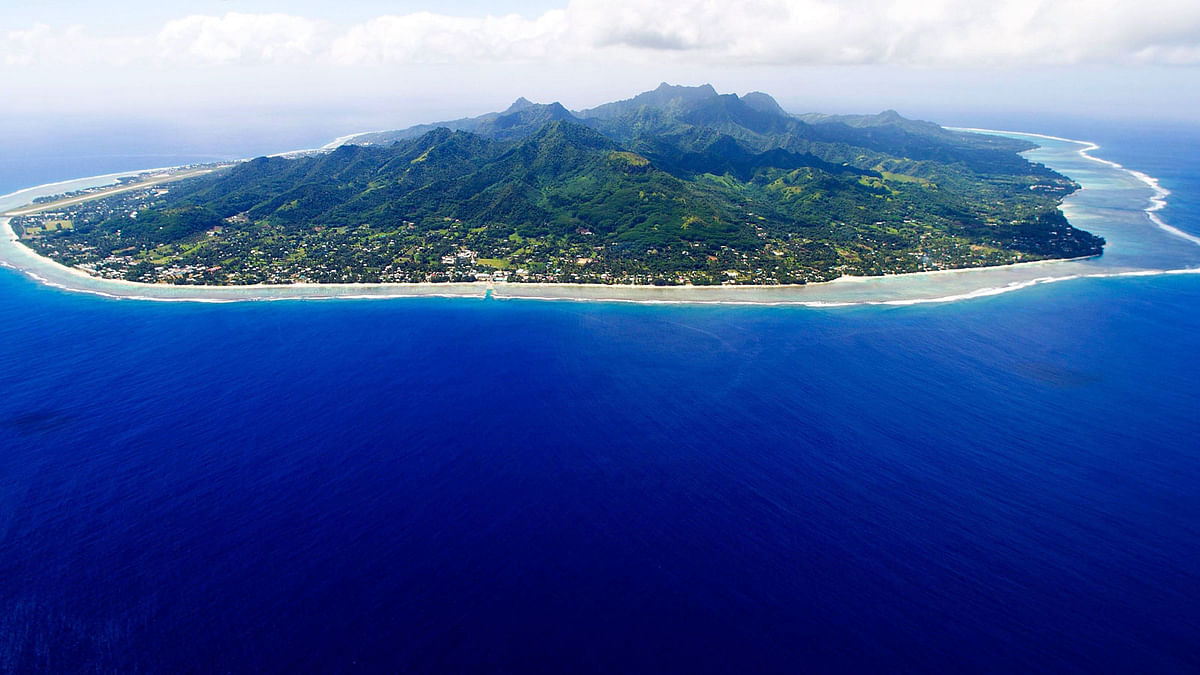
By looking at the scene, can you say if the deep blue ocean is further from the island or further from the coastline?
the island

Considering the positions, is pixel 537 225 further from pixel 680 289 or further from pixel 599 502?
pixel 599 502

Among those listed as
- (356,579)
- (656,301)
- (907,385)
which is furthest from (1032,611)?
(656,301)

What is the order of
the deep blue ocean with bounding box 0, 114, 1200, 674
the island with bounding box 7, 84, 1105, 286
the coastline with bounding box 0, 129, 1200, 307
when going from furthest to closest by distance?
the island with bounding box 7, 84, 1105, 286 → the coastline with bounding box 0, 129, 1200, 307 → the deep blue ocean with bounding box 0, 114, 1200, 674

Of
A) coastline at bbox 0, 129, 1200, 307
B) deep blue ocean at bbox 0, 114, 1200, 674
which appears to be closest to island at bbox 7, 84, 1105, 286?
coastline at bbox 0, 129, 1200, 307

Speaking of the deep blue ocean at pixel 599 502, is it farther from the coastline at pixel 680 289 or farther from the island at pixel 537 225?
the island at pixel 537 225

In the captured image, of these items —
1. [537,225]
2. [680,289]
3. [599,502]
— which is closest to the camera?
[599,502]

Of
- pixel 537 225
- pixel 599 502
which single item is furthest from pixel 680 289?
pixel 599 502

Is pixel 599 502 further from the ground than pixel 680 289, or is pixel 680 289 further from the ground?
pixel 680 289
